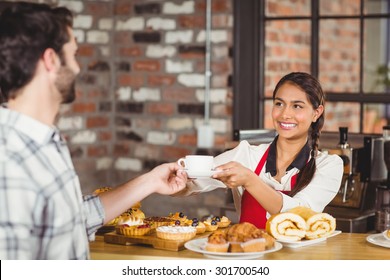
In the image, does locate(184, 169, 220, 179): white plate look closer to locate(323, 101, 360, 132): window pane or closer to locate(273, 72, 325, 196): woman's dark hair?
locate(273, 72, 325, 196): woman's dark hair

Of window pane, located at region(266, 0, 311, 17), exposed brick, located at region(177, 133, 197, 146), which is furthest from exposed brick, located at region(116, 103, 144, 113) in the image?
window pane, located at region(266, 0, 311, 17)

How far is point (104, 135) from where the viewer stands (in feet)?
15.5

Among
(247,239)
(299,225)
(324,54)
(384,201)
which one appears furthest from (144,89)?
(247,239)

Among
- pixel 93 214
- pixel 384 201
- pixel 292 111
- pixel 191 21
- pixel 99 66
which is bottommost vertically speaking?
pixel 384 201

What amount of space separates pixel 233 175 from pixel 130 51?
2.29 meters

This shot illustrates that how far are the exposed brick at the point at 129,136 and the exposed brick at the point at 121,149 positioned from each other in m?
0.04

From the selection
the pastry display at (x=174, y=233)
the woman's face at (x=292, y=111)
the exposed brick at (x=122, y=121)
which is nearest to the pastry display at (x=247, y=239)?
the pastry display at (x=174, y=233)

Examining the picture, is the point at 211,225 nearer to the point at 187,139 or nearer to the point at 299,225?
the point at 299,225

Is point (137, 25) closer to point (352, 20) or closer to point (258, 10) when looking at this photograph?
point (258, 10)
